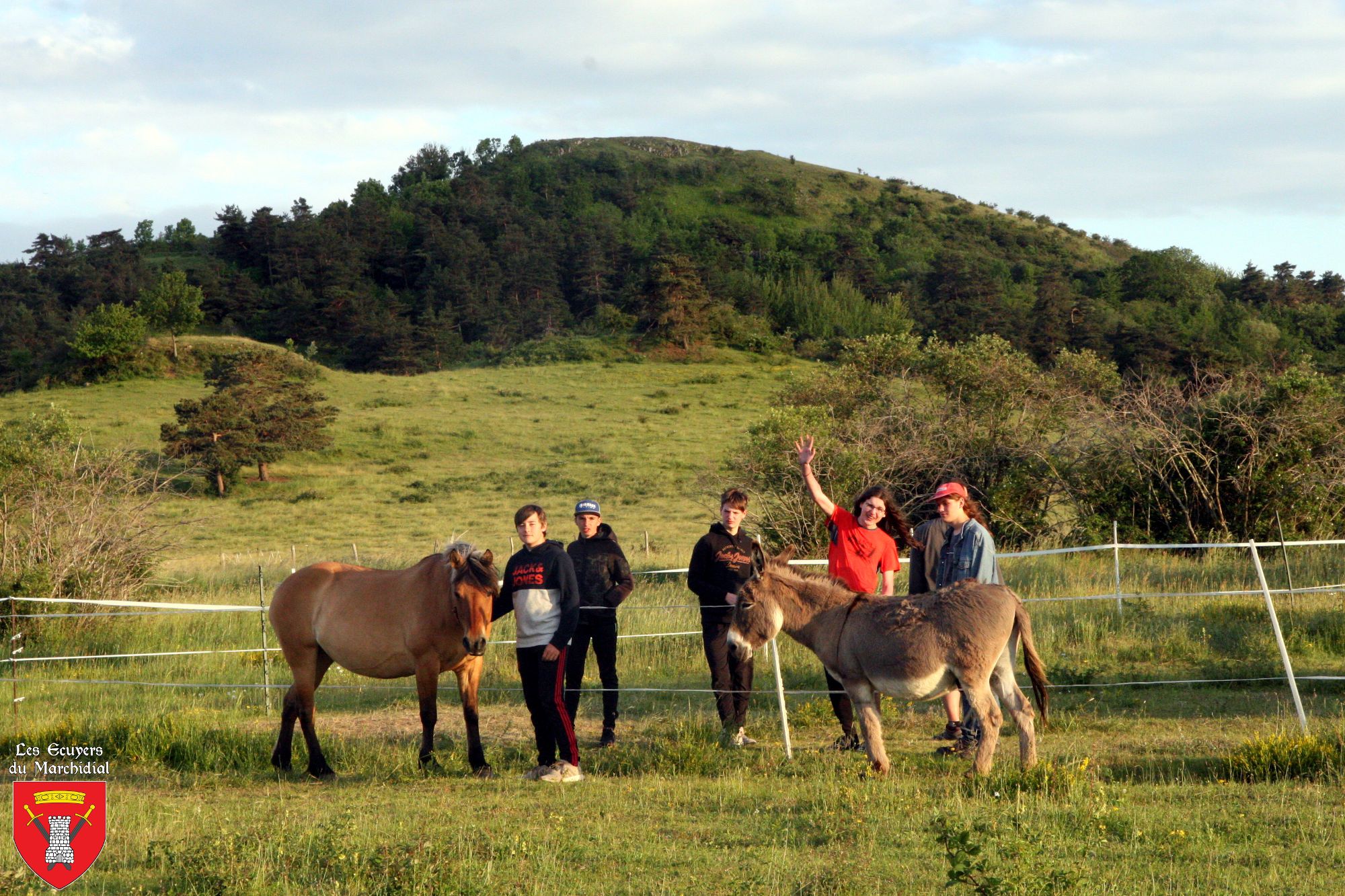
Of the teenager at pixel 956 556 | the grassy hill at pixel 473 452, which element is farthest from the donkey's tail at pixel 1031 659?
the grassy hill at pixel 473 452

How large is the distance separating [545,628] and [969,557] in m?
2.74

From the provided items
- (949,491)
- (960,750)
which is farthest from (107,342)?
(960,750)

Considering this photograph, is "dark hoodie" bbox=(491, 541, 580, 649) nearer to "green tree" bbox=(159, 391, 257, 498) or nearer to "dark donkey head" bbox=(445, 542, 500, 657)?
"dark donkey head" bbox=(445, 542, 500, 657)

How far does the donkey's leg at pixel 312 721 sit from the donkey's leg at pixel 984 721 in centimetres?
414

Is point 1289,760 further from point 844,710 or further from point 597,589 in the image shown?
point 597,589

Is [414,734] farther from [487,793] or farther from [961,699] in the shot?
[961,699]

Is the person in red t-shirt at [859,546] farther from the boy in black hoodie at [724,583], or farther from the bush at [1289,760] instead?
the bush at [1289,760]

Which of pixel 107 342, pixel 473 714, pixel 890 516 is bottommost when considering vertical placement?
pixel 473 714

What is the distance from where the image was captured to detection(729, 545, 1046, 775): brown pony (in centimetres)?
610

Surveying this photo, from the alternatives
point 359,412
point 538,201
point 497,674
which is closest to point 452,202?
point 538,201

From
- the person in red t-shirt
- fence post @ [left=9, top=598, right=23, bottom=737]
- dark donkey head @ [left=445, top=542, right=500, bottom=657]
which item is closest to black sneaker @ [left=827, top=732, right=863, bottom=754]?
the person in red t-shirt

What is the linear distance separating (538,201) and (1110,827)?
103168 mm

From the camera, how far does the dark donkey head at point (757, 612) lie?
6629 mm

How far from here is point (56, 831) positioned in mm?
4500
